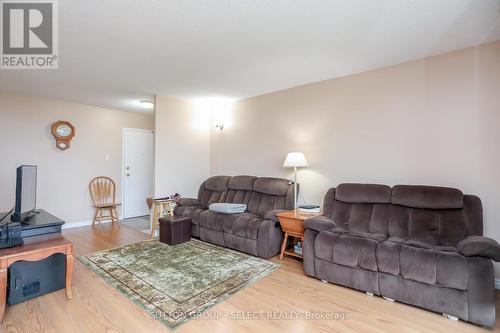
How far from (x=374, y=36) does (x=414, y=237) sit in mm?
1905

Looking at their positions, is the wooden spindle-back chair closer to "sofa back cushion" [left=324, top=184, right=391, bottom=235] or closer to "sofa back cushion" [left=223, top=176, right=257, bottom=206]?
"sofa back cushion" [left=223, top=176, right=257, bottom=206]

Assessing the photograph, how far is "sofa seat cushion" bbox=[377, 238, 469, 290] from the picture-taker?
181cm

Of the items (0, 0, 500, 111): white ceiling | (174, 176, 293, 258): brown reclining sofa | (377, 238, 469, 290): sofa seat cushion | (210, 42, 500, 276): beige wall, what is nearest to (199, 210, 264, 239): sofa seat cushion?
(174, 176, 293, 258): brown reclining sofa

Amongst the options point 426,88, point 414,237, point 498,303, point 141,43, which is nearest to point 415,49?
point 426,88

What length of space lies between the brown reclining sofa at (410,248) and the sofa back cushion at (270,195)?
64 cm

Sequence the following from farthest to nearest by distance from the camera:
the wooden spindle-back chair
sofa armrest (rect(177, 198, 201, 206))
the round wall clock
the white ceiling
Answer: the wooden spindle-back chair → the round wall clock → sofa armrest (rect(177, 198, 201, 206)) → the white ceiling

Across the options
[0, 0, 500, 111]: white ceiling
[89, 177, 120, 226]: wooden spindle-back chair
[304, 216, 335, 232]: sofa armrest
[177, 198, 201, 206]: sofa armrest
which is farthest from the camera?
[89, 177, 120, 226]: wooden spindle-back chair

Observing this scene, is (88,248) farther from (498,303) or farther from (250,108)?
(498,303)

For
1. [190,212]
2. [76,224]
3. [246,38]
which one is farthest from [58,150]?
[246,38]

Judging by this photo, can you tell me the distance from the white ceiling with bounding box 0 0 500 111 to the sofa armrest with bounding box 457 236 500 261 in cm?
173

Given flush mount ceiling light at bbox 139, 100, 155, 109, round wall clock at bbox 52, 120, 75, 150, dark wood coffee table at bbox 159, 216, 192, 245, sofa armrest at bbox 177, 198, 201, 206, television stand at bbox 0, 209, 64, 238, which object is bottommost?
dark wood coffee table at bbox 159, 216, 192, 245

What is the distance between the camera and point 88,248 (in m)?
3.38

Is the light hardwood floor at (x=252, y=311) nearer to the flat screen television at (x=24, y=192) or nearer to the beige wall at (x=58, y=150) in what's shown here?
the flat screen television at (x=24, y=192)

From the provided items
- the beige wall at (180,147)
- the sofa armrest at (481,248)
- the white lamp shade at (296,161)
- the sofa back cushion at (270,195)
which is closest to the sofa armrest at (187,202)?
the beige wall at (180,147)
